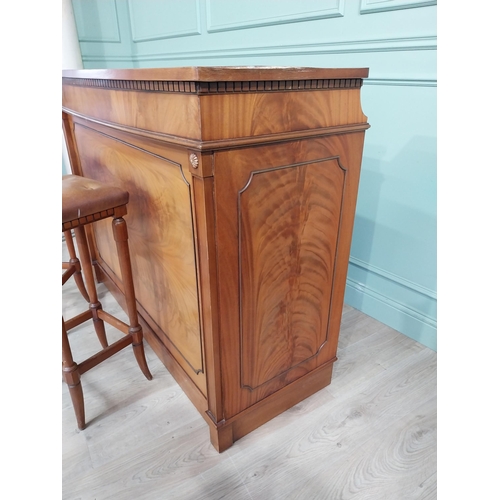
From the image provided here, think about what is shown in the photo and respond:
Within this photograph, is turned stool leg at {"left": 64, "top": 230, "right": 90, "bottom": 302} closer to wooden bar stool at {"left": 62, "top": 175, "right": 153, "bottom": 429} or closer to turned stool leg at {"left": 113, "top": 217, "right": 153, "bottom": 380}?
wooden bar stool at {"left": 62, "top": 175, "right": 153, "bottom": 429}

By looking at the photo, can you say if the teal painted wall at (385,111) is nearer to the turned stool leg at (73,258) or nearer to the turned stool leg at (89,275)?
the turned stool leg at (89,275)

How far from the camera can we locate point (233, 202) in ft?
3.17

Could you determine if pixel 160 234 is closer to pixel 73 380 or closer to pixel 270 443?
pixel 73 380

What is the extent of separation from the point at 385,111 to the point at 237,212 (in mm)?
1114

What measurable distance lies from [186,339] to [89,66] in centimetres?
332

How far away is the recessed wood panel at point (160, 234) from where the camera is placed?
113cm

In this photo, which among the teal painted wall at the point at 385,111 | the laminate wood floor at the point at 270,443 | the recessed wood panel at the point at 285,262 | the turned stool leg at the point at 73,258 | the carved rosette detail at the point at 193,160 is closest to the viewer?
the carved rosette detail at the point at 193,160

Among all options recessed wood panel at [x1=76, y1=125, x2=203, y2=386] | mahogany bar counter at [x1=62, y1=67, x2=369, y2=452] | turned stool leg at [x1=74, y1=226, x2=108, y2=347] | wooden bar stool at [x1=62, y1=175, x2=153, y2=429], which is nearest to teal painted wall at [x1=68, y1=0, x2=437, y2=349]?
mahogany bar counter at [x1=62, y1=67, x2=369, y2=452]

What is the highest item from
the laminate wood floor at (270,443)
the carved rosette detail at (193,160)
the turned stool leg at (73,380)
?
the carved rosette detail at (193,160)

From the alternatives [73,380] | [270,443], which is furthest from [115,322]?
[270,443]

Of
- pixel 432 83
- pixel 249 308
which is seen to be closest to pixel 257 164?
pixel 249 308

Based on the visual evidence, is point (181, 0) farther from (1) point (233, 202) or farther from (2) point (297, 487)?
(2) point (297, 487)

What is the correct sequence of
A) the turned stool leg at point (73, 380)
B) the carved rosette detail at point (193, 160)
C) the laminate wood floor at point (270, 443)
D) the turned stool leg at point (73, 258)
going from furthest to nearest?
1. the turned stool leg at point (73, 258)
2. the turned stool leg at point (73, 380)
3. the laminate wood floor at point (270, 443)
4. the carved rosette detail at point (193, 160)

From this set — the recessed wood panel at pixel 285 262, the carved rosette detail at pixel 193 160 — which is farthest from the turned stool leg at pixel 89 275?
the carved rosette detail at pixel 193 160
